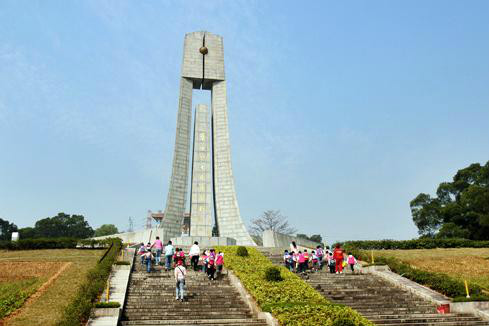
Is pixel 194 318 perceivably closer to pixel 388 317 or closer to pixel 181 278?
pixel 181 278

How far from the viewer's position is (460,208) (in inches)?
1320

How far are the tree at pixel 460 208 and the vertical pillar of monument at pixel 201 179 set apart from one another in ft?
62.0

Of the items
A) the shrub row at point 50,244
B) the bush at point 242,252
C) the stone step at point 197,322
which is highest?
the shrub row at point 50,244

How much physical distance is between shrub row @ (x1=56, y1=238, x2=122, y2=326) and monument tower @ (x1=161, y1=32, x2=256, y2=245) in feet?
34.2

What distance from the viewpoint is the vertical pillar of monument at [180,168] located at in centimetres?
2249

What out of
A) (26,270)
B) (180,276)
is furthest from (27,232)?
(180,276)

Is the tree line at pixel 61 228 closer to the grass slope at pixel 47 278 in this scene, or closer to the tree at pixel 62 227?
the tree at pixel 62 227

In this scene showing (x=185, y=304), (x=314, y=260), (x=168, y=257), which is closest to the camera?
(x=185, y=304)

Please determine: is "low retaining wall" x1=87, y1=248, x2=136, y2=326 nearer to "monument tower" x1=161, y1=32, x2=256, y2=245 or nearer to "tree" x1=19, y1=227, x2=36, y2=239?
"monument tower" x1=161, y1=32, x2=256, y2=245

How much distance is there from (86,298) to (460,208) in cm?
3145

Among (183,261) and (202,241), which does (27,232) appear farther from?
(183,261)

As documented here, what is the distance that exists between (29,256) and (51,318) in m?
9.62

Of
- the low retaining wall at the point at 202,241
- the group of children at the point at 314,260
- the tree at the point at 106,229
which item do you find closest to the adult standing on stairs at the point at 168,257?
the group of children at the point at 314,260

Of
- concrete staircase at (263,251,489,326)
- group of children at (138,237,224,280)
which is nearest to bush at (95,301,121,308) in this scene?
group of children at (138,237,224,280)
